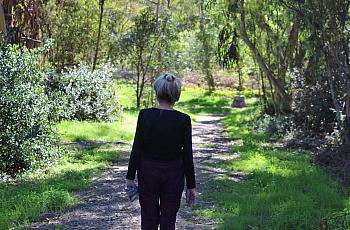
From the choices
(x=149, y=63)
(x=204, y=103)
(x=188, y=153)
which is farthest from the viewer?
(x=204, y=103)

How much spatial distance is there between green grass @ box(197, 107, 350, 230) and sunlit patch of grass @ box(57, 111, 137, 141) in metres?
4.92

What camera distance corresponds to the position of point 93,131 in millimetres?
15516

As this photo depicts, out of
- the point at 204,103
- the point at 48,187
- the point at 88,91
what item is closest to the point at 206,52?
the point at 204,103

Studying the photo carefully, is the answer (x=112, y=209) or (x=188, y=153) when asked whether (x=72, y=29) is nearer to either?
(x=112, y=209)

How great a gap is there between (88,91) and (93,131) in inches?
127

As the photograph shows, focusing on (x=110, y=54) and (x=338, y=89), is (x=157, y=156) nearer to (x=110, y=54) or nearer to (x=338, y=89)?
(x=338, y=89)

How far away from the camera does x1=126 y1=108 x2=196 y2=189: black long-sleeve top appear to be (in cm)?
444

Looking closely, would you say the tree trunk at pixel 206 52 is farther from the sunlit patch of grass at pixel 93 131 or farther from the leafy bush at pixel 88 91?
the sunlit patch of grass at pixel 93 131

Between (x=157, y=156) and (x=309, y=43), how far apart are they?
9.18 meters

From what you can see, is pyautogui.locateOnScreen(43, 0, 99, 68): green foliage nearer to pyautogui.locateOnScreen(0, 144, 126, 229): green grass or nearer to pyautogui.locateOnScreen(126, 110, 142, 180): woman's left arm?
pyautogui.locateOnScreen(0, 144, 126, 229): green grass

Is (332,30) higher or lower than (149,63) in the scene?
higher

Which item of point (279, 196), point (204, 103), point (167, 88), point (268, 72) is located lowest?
point (204, 103)

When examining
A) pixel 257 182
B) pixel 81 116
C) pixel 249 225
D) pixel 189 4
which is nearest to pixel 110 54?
pixel 81 116

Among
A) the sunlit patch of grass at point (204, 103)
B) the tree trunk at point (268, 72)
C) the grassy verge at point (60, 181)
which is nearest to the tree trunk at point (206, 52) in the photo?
the sunlit patch of grass at point (204, 103)
